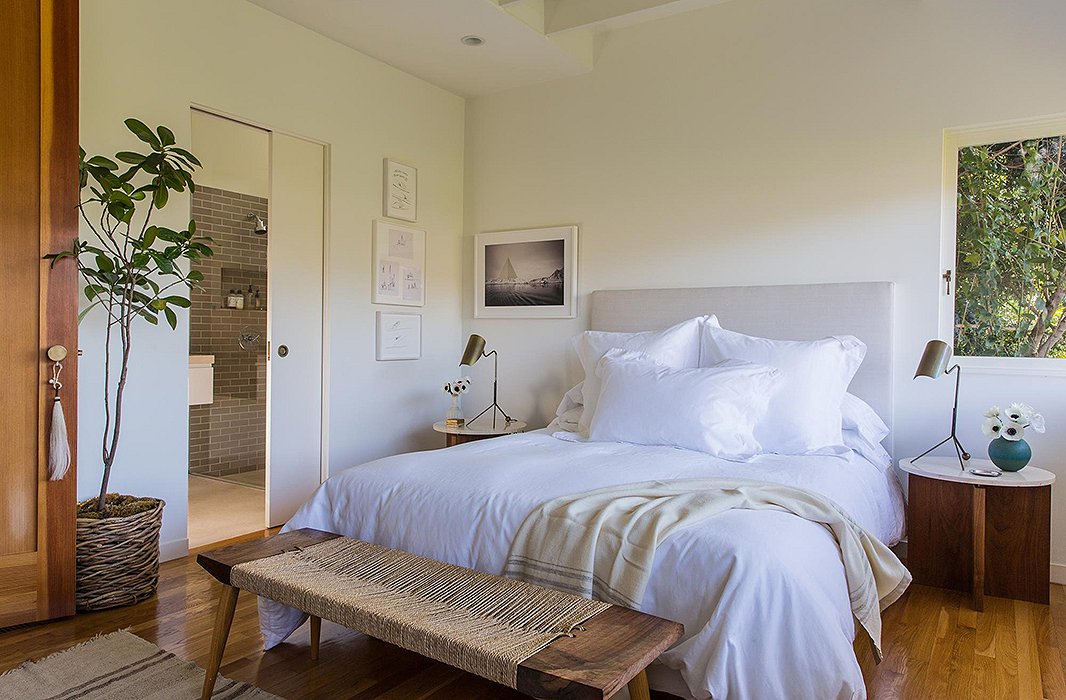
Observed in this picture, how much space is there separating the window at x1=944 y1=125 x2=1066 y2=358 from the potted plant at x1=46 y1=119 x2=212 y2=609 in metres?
3.39

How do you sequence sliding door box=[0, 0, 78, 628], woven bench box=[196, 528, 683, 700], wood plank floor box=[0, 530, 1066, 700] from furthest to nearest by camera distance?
sliding door box=[0, 0, 78, 628]
wood plank floor box=[0, 530, 1066, 700]
woven bench box=[196, 528, 683, 700]

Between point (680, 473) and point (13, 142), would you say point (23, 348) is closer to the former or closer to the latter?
point (13, 142)

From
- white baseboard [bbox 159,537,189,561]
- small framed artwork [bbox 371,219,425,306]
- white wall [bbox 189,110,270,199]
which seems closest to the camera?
white baseboard [bbox 159,537,189,561]

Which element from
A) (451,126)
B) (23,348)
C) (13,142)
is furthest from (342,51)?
(23,348)

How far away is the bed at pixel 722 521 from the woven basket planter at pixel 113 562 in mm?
747

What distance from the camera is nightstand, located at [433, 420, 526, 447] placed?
4.13 meters

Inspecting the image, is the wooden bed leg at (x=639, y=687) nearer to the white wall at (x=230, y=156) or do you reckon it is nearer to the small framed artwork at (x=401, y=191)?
the small framed artwork at (x=401, y=191)

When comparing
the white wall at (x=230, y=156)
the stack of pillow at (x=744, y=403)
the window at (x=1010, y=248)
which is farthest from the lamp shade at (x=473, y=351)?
the window at (x=1010, y=248)

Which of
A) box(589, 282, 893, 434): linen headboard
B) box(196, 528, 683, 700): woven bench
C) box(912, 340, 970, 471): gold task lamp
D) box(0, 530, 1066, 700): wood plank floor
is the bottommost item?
box(0, 530, 1066, 700): wood plank floor

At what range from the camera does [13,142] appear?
100 inches

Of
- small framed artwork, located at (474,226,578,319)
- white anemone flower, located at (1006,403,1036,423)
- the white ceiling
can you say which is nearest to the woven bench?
white anemone flower, located at (1006,403,1036,423)

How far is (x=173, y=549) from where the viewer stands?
3.38 m

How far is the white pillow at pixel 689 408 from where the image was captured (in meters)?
2.91

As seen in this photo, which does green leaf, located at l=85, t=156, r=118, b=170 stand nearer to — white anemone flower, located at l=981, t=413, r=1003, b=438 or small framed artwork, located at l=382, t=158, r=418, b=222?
small framed artwork, located at l=382, t=158, r=418, b=222
